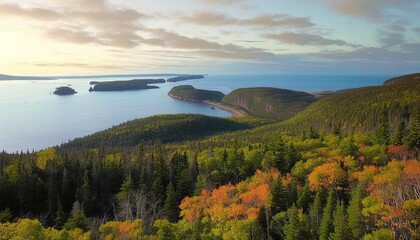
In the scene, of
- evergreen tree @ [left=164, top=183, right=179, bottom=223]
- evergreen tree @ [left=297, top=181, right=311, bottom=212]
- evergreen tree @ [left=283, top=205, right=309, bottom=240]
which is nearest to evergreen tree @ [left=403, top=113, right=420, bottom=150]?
evergreen tree @ [left=297, top=181, right=311, bottom=212]

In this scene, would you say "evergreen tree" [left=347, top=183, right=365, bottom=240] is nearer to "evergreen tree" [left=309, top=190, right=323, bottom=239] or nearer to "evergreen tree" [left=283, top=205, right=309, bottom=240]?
"evergreen tree" [left=309, top=190, right=323, bottom=239]

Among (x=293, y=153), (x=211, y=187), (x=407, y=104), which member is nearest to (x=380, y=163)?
(x=293, y=153)

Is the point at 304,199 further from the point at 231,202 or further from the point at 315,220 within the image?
the point at 231,202

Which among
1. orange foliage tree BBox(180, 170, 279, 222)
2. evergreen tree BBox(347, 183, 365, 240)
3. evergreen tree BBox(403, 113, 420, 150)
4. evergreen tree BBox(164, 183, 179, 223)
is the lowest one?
evergreen tree BBox(164, 183, 179, 223)

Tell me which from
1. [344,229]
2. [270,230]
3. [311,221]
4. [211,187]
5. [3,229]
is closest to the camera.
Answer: [3,229]

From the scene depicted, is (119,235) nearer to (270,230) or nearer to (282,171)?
(270,230)

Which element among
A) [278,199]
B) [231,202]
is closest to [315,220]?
[278,199]
